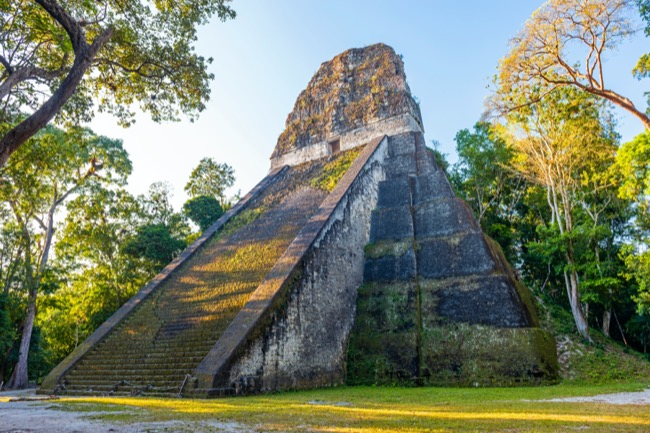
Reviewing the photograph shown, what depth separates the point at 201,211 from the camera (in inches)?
734

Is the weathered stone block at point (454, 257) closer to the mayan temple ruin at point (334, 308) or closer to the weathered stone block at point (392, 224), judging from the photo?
the mayan temple ruin at point (334, 308)

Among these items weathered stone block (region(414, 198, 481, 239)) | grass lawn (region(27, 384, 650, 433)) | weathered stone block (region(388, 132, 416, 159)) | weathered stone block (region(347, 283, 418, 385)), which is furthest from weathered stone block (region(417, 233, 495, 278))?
weathered stone block (region(388, 132, 416, 159))

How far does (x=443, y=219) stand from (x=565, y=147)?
4760mm

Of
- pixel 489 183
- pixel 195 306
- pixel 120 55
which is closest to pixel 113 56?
pixel 120 55

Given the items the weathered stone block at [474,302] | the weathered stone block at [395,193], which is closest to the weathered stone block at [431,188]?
the weathered stone block at [395,193]

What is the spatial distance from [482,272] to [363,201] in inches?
157

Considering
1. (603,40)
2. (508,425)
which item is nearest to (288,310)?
(508,425)

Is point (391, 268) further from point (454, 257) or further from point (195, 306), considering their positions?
point (195, 306)

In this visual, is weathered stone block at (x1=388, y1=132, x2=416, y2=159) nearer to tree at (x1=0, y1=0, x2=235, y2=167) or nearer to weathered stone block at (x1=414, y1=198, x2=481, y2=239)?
weathered stone block at (x1=414, y1=198, x2=481, y2=239)

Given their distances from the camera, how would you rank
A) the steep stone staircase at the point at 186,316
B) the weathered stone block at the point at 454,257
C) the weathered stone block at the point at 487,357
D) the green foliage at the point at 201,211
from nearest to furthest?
1. the steep stone staircase at the point at 186,316
2. the weathered stone block at the point at 487,357
3. the weathered stone block at the point at 454,257
4. the green foliage at the point at 201,211

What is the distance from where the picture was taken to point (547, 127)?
12.8m

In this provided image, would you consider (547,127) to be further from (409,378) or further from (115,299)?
(115,299)

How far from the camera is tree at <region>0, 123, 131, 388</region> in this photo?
1129 centimetres

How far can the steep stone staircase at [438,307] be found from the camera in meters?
8.53
